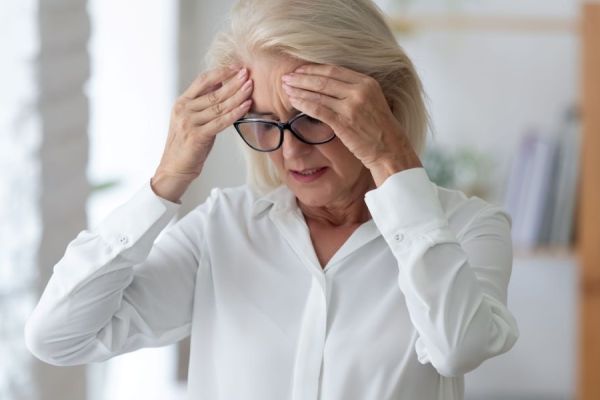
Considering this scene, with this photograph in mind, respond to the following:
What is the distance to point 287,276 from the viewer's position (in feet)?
5.51

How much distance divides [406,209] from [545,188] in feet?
8.82

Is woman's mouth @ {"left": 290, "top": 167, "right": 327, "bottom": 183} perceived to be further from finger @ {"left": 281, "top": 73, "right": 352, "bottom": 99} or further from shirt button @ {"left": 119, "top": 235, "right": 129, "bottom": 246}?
shirt button @ {"left": 119, "top": 235, "right": 129, "bottom": 246}

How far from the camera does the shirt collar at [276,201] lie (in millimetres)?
1763

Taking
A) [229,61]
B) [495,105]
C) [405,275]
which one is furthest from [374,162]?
[495,105]

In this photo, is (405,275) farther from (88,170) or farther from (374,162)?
(88,170)

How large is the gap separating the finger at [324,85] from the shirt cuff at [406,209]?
13cm

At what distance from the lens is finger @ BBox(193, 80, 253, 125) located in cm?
157

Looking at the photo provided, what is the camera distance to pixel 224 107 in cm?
158

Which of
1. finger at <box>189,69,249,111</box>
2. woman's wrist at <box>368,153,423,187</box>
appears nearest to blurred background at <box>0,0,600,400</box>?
finger at <box>189,69,249,111</box>

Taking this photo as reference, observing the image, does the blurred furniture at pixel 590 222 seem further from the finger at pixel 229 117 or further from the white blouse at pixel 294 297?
the finger at pixel 229 117

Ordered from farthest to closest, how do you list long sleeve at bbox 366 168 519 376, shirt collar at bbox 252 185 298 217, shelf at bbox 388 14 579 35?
shelf at bbox 388 14 579 35, shirt collar at bbox 252 185 298 217, long sleeve at bbox 366 168 519 376

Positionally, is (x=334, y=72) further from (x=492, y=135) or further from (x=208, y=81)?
(x=492, y=135)

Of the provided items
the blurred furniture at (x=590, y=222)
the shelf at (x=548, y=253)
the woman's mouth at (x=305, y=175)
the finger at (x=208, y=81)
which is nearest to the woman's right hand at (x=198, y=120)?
the finger at (x=208, y=81)

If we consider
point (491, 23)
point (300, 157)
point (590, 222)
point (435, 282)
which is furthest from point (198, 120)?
point (491, 23)
